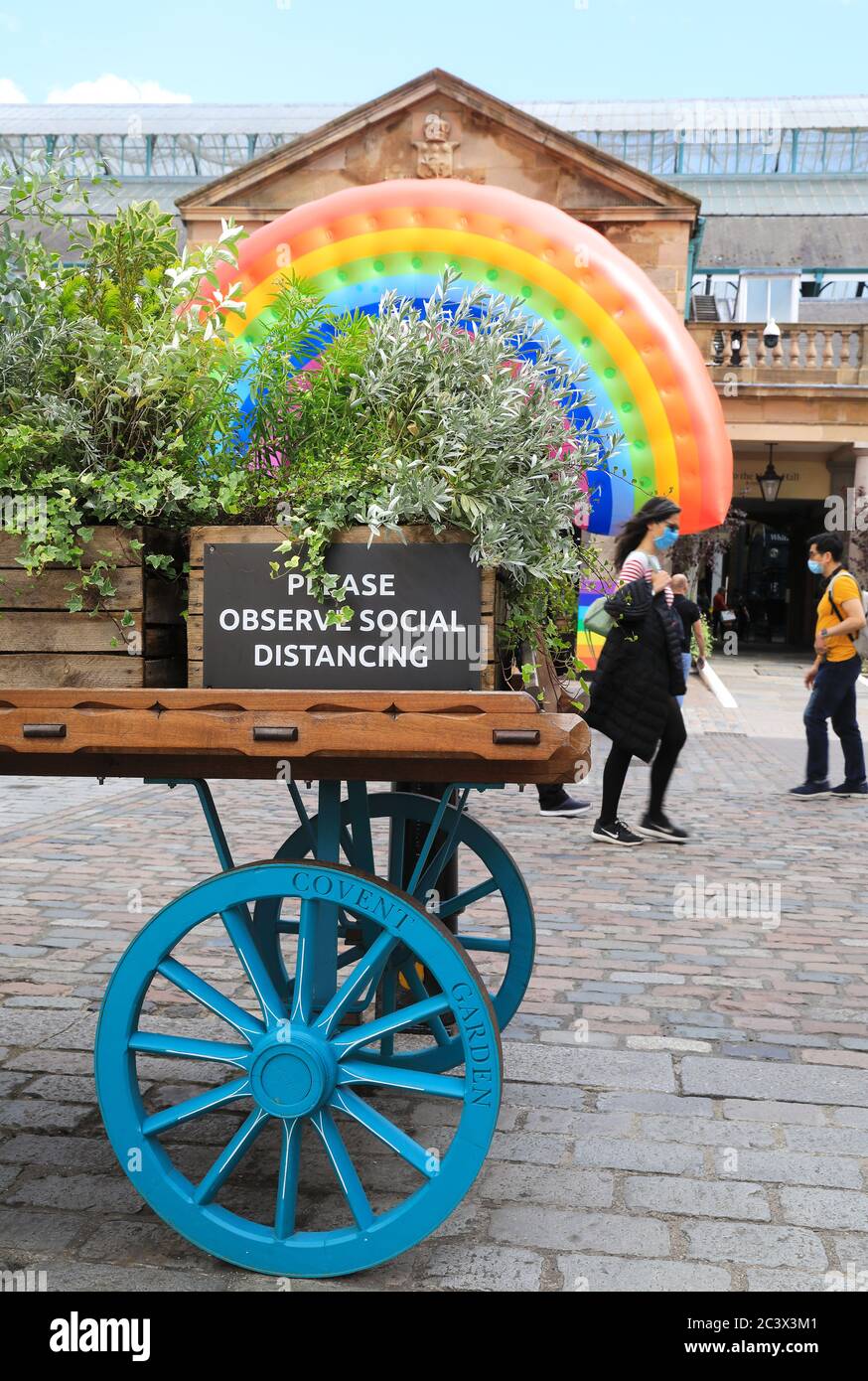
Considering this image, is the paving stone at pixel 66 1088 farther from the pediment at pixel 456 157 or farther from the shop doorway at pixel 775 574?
the shop doorway at pixel 775 574

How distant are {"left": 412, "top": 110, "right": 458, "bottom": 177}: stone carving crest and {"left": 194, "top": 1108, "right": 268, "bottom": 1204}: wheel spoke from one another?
16.0 meters

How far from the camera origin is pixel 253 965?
2.71 m

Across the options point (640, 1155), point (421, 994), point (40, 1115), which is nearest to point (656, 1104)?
point (640, 1155)

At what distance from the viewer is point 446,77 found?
54.7 ft

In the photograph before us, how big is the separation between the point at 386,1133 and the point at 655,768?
17.8 ft

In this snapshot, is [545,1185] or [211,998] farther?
[545,1185]

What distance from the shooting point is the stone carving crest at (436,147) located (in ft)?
55.2

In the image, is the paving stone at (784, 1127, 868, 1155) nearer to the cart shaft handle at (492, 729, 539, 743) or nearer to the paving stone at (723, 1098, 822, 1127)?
the paving stone at (723, 1098, 822, 1127)

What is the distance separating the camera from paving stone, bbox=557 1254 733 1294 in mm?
2666

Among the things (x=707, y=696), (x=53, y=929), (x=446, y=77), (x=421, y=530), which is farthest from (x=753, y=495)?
(x=421, y=530)

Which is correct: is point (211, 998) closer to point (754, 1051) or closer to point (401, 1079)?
point (401, 1079)

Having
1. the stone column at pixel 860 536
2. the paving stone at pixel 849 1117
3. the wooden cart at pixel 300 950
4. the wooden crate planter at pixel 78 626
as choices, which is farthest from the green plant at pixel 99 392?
the stone column at pixel 860 536

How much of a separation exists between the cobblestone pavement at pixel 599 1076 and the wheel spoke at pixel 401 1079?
42cm
